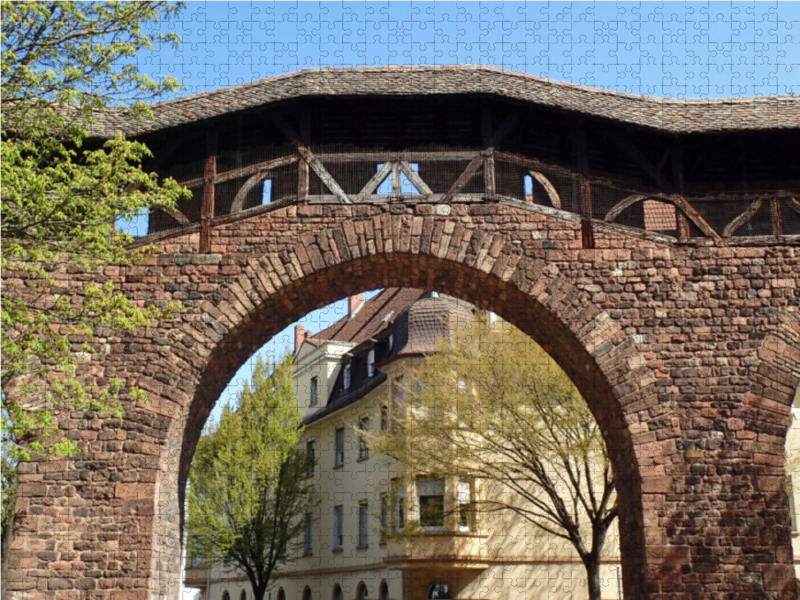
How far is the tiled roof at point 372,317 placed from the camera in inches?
1203

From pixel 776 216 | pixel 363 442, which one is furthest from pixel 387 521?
pixel 776 216

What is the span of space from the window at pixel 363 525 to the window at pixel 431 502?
3319mm

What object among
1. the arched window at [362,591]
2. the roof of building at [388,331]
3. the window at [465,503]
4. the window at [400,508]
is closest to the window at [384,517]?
the window at [400,508]

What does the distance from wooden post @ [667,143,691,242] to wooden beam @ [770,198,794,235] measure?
1.21m

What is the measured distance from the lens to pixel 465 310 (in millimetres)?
25734

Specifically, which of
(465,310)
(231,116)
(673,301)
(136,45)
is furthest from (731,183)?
(465,310)

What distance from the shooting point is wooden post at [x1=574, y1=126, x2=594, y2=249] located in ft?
43.2

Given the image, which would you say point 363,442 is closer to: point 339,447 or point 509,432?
point 339,447

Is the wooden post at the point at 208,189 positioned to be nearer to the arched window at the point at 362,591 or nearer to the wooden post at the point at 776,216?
the wooden post at the point at 776,216

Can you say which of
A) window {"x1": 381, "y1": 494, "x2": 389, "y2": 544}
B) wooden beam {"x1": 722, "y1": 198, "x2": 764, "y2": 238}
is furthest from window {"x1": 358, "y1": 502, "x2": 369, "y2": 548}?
wooden beam {"x1": 722, "y1": 198, "x2": 764, "y2": 238}

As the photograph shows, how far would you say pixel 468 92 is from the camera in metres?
13.0

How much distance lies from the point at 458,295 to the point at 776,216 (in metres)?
4.61

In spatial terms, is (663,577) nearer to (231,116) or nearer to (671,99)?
(671,99)

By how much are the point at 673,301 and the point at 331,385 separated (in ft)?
67.1
